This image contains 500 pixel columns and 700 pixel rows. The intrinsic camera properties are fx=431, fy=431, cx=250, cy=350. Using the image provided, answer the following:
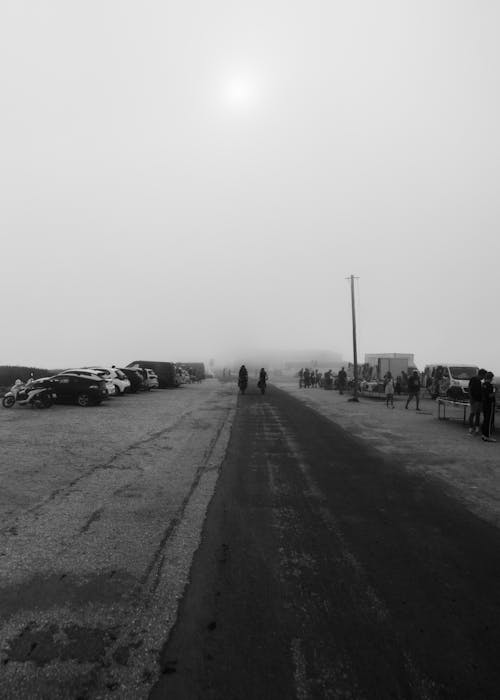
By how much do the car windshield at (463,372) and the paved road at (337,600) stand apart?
68.3 feet

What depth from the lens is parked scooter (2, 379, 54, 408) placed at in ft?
59.9

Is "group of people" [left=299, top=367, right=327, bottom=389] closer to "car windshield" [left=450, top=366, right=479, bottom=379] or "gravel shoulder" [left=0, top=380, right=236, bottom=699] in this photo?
"car windshield" [left=450, top=366, right=479, bottom=379]

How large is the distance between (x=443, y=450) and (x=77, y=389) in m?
15.4

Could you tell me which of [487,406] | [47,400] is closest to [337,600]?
[487,406]

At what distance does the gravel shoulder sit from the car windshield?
2021 centimetres

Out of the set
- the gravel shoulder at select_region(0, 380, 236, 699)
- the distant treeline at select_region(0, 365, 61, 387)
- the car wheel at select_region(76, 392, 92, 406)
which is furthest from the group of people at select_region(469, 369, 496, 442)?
the distant treeline at select_region(0, 365, 61, 387)

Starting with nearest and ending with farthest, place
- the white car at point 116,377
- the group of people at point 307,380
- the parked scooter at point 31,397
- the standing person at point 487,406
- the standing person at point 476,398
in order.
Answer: the standing person at point 487,406 → the standing person at point 476,398 → the parked scooter at point 31,397 → the white car at point 116,377 → the group of people at point 307,380

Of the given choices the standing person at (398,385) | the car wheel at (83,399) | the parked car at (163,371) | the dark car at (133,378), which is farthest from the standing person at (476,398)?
the parked car at (163,371)

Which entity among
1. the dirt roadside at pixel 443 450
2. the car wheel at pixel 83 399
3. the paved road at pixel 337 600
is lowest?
the dirt roadside at pixel 443 450

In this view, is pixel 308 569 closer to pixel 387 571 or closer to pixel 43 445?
pixel 387 571

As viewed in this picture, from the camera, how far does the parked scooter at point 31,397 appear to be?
1825 cm

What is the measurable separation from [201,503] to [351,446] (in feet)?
18.0

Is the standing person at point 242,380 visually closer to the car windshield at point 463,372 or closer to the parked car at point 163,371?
the parked car at point 163,371

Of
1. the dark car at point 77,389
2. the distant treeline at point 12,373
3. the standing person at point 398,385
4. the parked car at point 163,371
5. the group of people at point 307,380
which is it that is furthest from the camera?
the group of people at point 307,380
